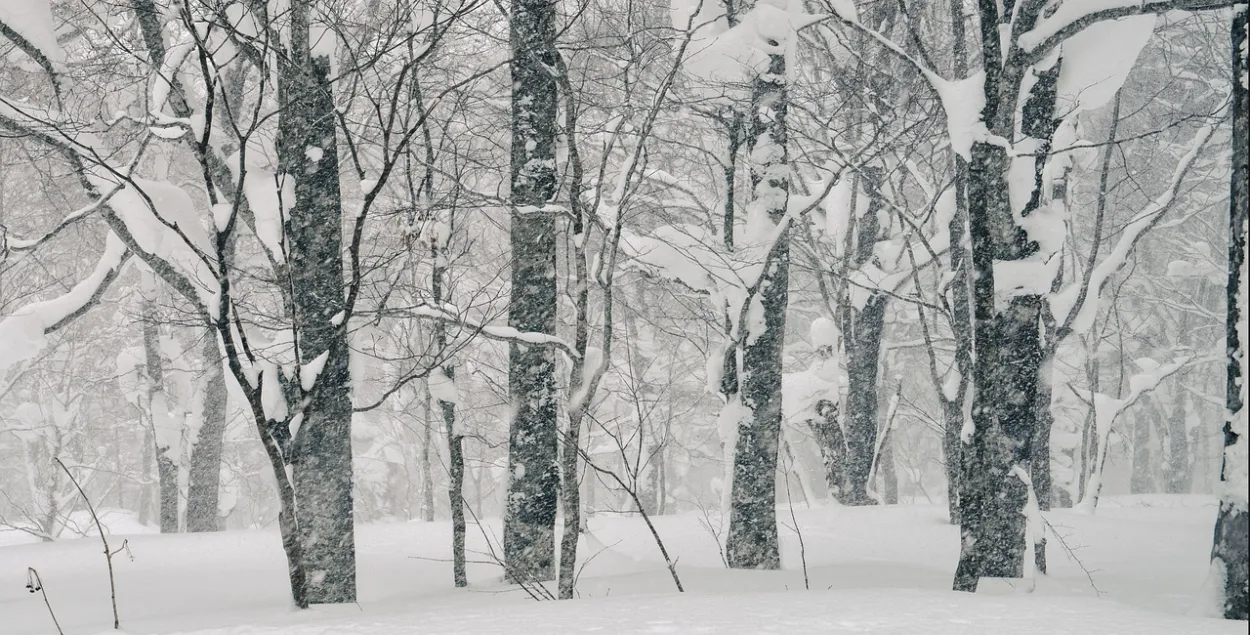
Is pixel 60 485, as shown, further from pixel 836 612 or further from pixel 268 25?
pixel 836 612

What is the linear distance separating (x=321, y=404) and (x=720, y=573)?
3.61m

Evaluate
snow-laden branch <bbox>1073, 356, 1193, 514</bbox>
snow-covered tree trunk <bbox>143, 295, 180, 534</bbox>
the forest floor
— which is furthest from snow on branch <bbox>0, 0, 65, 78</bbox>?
snow-laden branch <bbox>1073, 356, 1193, 514</bbox>

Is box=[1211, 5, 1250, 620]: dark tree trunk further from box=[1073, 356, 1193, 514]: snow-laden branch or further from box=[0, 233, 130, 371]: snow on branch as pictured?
box=[1073, 356, 1193, 514]: snow-laden branch

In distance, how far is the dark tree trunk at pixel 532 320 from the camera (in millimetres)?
6719

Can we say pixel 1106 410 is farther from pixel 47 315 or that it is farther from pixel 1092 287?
pixel 47 315

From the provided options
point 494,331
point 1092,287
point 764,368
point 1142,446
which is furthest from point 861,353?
point 1142,446

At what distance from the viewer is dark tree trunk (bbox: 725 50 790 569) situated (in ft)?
24.8

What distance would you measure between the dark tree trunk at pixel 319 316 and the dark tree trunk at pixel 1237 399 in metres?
4.92

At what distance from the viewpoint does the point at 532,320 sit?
6785 mm

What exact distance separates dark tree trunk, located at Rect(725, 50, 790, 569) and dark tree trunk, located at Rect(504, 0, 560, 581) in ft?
6.07

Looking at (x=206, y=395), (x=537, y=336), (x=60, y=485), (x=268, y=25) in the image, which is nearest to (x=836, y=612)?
(x=537, y=336)

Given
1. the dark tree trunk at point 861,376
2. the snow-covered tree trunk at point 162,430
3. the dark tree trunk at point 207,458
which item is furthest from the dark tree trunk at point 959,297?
the snow-covered tree trunk at point 162,430

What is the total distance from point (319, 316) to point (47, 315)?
344 cm

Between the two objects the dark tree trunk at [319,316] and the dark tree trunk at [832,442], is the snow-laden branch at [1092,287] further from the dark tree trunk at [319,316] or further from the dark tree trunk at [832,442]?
the dark tree trunk at [319,316]
